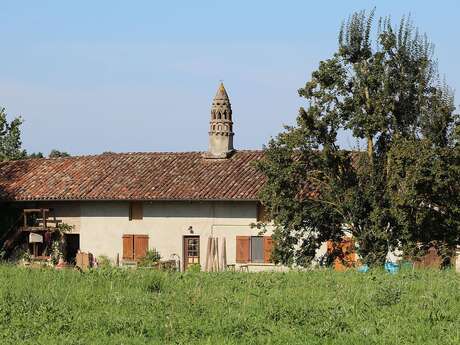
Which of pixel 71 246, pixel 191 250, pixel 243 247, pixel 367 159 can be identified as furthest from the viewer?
pixel 71 246

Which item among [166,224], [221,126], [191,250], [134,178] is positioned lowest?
[191,250]

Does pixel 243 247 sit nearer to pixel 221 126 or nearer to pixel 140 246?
pixel 140 246

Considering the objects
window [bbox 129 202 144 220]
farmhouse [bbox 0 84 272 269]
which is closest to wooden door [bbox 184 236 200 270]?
farmhouse [bbox 0 84 272 269]

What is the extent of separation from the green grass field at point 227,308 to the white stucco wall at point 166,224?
17.2m

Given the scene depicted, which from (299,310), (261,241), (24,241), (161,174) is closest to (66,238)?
(24,241)

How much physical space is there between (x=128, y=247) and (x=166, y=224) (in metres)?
1.94

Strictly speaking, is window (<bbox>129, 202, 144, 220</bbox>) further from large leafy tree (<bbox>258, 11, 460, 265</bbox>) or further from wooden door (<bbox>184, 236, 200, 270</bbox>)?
large leafy tree (<bbox>258, 11, 460, 265</bbox>)

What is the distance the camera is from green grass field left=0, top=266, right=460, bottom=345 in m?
12.0

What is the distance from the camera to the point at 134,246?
125 ft

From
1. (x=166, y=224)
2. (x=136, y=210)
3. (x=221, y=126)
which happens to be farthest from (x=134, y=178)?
(x=221, y=126)

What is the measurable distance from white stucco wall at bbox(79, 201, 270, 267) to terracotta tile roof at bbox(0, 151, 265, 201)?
0.68m

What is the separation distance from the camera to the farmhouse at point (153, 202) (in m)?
36.5

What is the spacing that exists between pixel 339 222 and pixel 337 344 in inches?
658

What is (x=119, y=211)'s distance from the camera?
1534 inches
